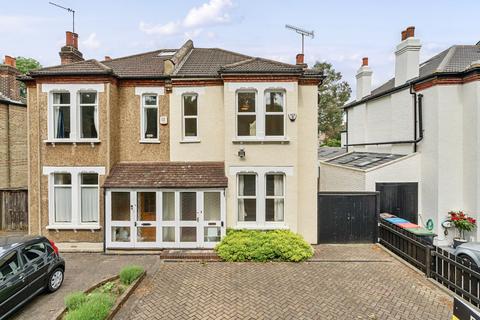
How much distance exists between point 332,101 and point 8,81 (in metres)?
43.5

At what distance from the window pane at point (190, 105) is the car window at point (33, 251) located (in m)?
6.97

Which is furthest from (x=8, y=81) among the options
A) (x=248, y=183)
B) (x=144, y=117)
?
(x=248, y=183)

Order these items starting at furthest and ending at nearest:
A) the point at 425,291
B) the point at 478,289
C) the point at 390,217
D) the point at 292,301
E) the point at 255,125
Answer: the point at 390,217, the point at 255,125, the point at 425,291, the point at 292,301, the point at 478,289

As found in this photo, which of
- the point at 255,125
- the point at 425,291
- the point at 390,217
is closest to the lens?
the point at 425,291

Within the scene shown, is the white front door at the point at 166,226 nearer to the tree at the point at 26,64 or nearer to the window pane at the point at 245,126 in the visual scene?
the window pane at the point at 245,126

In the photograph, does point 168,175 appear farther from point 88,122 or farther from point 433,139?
point 433,139

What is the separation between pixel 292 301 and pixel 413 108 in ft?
38.8

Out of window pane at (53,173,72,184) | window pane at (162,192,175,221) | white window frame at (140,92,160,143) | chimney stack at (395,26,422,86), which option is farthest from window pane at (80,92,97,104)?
chimney stack at (395,26,422,86)

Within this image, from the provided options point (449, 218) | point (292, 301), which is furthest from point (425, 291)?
point (449, 218)

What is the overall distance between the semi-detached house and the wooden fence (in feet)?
9.77

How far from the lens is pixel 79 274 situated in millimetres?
9289

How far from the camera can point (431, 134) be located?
13156 millimetres

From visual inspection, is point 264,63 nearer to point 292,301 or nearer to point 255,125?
point 255,125

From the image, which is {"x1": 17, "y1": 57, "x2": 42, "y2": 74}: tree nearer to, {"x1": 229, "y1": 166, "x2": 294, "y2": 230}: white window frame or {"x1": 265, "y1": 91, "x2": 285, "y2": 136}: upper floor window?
{"x1": 265, "y1": 91, "x2": 285, "y2": 136}: upper floor window
